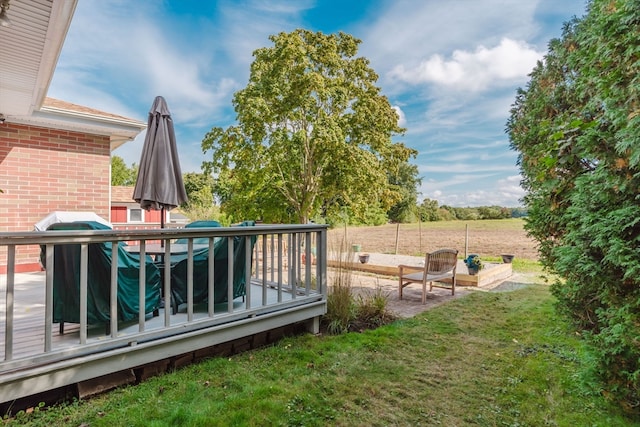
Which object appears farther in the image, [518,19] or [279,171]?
[279,171]

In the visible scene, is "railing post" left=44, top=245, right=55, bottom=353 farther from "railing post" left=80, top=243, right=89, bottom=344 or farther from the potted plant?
the potted plant

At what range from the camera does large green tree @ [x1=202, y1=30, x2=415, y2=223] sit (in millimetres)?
10148

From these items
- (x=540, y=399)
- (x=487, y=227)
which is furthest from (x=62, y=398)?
(x=487, y=227)

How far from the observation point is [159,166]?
3.92 metres

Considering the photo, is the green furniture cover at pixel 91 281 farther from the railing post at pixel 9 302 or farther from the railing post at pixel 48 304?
the railing post at pixel 9 302

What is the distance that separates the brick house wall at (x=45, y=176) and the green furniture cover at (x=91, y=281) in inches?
158

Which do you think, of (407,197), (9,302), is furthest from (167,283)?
(407,197)

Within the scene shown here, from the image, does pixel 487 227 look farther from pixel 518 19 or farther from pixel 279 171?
pixel 518 19

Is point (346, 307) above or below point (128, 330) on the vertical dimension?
below

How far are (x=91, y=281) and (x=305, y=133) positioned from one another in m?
8.34

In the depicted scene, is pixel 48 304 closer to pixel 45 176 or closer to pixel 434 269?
pixel 45 176

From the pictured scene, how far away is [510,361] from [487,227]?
19.2 metres

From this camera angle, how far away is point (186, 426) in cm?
220

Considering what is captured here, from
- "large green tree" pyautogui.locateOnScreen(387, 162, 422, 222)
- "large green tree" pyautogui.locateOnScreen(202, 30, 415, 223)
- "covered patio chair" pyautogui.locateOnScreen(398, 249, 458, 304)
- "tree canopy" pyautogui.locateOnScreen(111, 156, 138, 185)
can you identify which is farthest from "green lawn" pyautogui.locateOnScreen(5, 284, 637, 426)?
"tree canopy" pyautogui.locateOnScreen(111, 156, 138, 185)
